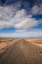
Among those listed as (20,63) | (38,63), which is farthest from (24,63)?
(38,63)

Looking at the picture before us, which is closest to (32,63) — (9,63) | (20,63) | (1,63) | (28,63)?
(28,63)

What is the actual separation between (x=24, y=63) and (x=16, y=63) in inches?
36.2

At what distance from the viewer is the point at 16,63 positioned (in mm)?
11398

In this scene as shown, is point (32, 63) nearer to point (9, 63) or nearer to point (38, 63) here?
point (38, 63)

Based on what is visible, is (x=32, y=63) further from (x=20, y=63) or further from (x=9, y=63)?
(x=9, y=63)

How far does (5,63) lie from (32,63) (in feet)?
10.2

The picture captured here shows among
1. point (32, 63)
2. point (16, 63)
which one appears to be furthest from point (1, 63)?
point (32, 63)

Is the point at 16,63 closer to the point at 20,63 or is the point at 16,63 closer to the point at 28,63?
the point at 20,63

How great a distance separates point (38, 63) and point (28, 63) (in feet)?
3.88

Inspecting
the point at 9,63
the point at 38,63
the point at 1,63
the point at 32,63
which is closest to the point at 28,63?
the point at 32,63

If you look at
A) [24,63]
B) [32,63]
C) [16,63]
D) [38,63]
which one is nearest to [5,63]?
[16,63]

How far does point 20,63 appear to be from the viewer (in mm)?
11367

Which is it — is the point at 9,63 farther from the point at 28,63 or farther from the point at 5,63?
the point at 28,63

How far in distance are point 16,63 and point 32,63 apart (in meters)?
1.87
